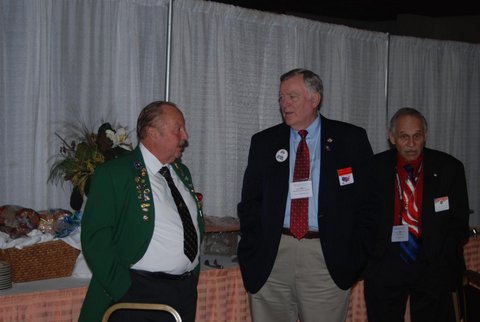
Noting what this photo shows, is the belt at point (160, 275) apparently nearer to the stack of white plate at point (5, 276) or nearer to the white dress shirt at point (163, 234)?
the white dress shirt at point (163, 234)

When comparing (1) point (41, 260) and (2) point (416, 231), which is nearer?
(1) point (41, 260)

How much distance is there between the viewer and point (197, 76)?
418 centimetres

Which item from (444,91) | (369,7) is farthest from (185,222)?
(369,7)

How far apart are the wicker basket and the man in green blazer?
21.4 inches

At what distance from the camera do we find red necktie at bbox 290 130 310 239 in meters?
2.79

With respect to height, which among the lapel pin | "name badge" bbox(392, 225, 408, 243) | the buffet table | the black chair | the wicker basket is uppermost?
the lapel pin

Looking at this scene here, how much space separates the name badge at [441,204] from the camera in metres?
3.29

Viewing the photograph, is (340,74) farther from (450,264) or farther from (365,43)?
(450,264)

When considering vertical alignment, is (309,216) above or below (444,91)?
below

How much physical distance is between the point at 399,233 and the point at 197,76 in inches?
68.9

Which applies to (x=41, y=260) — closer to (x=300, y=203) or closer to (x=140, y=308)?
(x=140, y=308)

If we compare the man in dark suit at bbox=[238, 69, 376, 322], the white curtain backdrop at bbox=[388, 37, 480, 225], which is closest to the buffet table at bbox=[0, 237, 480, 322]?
the man in dark suit at bbox=[238, 69, 376, 322]

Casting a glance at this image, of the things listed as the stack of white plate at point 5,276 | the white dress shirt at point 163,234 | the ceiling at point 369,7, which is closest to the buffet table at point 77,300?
the stack of white plate at point 5,276

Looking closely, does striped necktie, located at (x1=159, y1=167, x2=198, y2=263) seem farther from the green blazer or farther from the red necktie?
the red necktie
